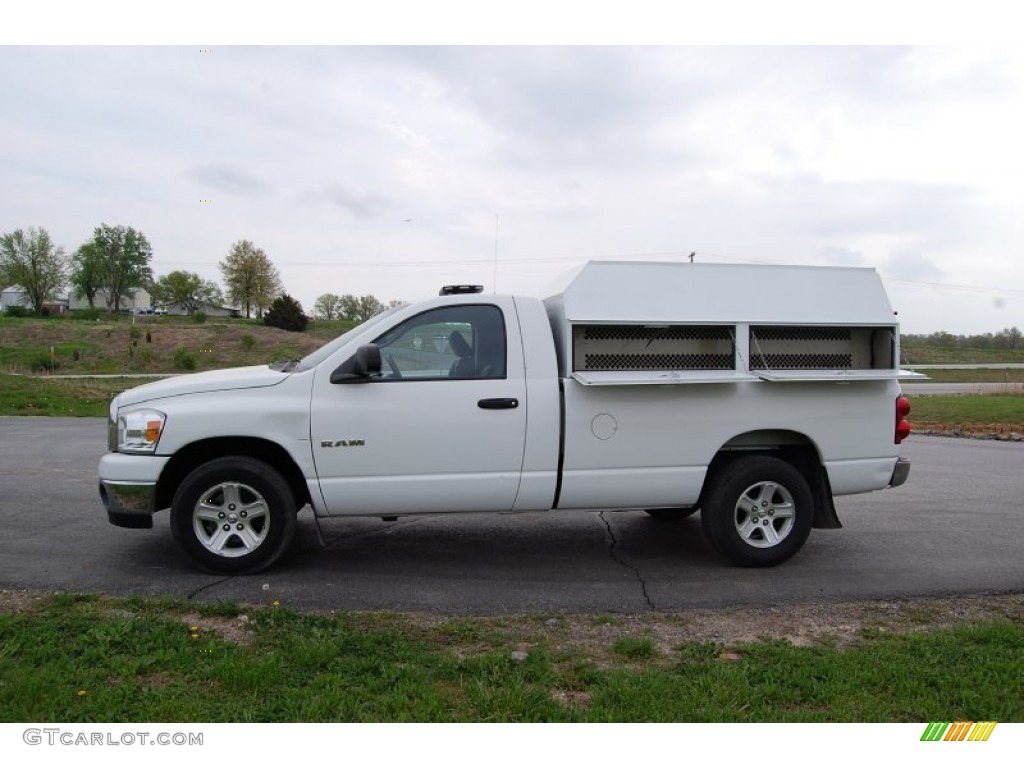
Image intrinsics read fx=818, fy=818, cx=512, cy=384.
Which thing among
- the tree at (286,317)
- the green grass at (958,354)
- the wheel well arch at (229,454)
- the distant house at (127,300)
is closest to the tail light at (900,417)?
the wheel well arch at (229,454)

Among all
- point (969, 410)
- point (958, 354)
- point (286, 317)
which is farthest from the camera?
point (958, 354)

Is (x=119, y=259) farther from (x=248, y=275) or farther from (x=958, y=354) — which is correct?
(x=958, y=354)

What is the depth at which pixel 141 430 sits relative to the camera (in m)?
5.49

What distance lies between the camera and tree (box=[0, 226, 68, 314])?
257 feet

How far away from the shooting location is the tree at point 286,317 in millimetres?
55469

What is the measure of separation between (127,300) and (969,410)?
87.2 m

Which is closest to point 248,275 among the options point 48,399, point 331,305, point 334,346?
point 331,305

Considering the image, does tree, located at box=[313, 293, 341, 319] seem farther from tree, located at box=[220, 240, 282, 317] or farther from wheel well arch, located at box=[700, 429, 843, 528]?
wheel well arch, located at box=[700, 429, 843, 528]

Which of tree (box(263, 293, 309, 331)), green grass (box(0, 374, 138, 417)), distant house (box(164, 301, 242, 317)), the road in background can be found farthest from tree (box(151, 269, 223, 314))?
the road in background

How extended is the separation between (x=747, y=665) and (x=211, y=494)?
360 cm

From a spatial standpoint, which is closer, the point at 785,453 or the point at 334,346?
the point at 334,346

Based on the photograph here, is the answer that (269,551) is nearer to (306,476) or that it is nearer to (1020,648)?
(306,476)
